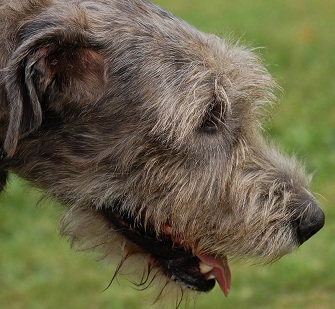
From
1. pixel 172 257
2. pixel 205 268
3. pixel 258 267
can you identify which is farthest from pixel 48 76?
pixel 258 267

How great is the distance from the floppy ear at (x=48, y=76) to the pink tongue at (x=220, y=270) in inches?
49.9

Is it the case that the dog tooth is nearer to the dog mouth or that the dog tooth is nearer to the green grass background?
the dog mouth

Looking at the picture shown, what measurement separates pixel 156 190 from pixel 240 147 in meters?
0.60

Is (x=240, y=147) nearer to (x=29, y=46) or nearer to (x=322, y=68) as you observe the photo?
(x=29, y=46)

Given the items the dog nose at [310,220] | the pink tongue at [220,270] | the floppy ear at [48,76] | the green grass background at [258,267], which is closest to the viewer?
the floppy ear at [48,76]

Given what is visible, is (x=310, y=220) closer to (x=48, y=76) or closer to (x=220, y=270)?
(x=220, y=270)

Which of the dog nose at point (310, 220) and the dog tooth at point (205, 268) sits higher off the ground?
the dog nose at point (310, 220)

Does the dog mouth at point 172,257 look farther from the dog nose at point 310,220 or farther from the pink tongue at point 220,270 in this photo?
the dog nose at point 310,220

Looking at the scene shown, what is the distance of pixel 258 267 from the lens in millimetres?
8383

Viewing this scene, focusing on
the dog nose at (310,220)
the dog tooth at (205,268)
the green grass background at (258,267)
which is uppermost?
the dog nose at (310,220)

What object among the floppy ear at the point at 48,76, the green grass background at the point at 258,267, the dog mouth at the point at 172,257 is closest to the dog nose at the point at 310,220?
the dog mouth at the point at 172,257

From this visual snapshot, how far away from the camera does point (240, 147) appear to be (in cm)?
555

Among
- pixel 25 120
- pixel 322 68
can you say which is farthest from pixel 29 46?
pixel 322 68

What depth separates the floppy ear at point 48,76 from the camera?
496cm
